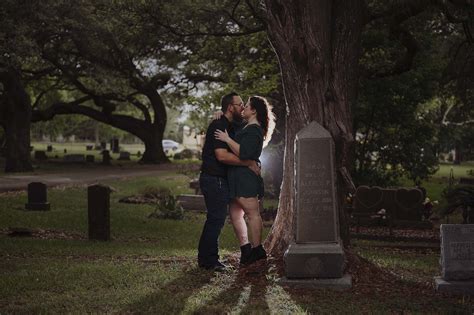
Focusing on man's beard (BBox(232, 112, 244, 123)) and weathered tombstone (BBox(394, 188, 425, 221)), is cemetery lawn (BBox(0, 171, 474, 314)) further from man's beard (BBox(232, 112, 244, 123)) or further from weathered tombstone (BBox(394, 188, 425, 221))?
weathered tombstone (BBox(394, 188, 425, 221))

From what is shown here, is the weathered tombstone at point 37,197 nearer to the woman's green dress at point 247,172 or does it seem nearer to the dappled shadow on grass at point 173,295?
the dappled shadow on grass at point 173,295

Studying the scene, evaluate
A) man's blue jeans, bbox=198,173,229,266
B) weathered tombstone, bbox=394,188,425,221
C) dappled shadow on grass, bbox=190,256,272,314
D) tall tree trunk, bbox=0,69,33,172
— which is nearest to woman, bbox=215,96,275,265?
man's blue jeans, bbox=198,173,229,266

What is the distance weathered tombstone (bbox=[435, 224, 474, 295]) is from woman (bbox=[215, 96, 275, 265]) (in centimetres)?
245

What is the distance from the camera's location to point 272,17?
30.9ft

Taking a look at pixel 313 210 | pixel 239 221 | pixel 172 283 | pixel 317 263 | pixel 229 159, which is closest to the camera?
pixel 172 283

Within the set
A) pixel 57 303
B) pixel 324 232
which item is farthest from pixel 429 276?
pixel 57 303

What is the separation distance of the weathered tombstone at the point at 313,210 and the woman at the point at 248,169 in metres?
0.57

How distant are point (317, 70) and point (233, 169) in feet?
6.32

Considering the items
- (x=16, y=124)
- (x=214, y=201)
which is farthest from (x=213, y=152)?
(x=16, y=124)

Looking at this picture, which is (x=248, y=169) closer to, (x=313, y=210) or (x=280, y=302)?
(x=313, y=210)

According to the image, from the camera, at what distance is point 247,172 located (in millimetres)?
8727

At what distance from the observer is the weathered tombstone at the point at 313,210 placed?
26.9 feet

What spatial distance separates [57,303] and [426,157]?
19.9 meters

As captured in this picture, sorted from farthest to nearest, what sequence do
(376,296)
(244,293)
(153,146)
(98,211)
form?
(153,146)
(98,211)
(376,296)
(244,293)
